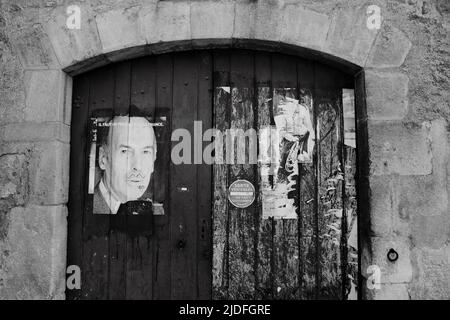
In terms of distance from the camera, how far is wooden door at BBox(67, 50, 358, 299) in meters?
2.68

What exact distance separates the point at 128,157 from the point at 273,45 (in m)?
1.28

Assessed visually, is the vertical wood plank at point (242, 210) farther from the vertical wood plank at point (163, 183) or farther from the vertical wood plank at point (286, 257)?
the vertical wood plank at point (163, 183)

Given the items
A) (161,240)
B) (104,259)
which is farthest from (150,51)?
(104,259)

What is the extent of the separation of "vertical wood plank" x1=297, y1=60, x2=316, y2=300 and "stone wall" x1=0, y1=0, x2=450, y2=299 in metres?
0.34

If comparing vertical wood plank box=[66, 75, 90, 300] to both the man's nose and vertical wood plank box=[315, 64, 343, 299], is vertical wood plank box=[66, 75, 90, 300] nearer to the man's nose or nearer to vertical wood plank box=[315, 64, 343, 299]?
the man's nose

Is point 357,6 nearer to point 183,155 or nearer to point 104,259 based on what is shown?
point 183,155

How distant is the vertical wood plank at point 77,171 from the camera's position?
2.72 meters

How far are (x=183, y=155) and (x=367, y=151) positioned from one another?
1.25 metres

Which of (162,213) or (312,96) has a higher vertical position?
(312,96)

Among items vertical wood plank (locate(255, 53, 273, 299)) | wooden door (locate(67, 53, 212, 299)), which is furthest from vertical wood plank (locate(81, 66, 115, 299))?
vertical wood plank (locate(255, 53, 273, 299))

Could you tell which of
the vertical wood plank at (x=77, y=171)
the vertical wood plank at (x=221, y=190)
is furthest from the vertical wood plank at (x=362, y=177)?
the vertical wood plank at (x=77, y=171)

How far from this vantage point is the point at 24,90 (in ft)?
8.70

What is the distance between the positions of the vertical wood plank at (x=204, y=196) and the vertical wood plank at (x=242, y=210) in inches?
6.0

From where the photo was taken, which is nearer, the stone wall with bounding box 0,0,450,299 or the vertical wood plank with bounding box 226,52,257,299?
the stone wall with bounding box 0,0,450,299
